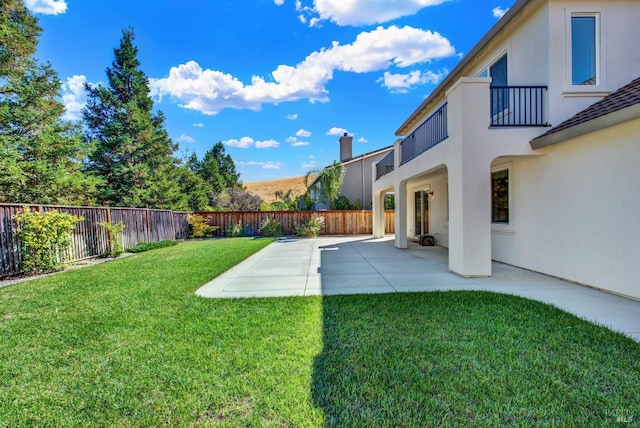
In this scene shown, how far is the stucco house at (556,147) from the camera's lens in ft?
15.8

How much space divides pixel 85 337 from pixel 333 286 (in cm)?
384

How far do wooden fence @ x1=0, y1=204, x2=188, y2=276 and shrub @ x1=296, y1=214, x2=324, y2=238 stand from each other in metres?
6.86

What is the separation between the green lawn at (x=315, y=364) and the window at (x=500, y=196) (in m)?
3.68

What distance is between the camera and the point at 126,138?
19328mm

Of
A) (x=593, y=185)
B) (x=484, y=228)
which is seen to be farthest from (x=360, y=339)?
(x=593, y=185)

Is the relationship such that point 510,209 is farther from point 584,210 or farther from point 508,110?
point 508,110

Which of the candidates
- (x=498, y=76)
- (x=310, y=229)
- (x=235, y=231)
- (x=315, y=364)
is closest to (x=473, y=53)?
(x=498, y=76)

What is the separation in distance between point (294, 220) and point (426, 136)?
10.9 metres

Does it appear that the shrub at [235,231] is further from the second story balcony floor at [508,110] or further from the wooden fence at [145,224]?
the second story balcony floor at [508,110]

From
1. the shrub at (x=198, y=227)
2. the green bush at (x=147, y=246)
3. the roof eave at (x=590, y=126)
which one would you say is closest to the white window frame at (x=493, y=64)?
the roof eave at (x=590, y=126)

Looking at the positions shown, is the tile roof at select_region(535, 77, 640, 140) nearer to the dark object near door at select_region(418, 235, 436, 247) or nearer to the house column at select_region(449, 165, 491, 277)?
the house column at select_region(449, 165, 491, 277)

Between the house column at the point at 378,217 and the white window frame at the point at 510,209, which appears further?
the house column at the point at 378,217

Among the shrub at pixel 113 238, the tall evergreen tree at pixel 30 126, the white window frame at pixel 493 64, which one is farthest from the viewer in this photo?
the tall evergreen tree at pixel 30 126

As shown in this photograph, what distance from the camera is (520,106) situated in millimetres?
6656
